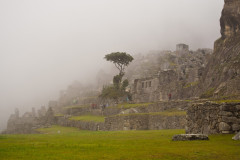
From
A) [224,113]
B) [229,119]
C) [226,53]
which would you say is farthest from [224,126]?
[226,53]

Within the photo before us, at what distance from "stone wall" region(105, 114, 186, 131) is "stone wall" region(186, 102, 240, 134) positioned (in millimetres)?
8722

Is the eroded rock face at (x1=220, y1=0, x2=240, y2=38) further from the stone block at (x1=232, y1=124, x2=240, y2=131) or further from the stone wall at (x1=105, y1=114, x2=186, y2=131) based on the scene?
the stone block at (x1=232, y1=124, x2=240, y2=131)

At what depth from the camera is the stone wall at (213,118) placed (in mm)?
12594

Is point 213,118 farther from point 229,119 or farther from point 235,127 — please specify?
point 235,127

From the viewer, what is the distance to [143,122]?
29969 millimetres

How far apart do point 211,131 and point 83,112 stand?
4620 cm

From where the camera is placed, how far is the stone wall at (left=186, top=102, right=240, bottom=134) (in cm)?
1259

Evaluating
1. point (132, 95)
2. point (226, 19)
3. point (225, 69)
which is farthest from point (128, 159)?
point (132, 95)

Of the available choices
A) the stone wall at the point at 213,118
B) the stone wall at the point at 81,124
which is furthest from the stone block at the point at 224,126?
the stone wall at the point at 81,124

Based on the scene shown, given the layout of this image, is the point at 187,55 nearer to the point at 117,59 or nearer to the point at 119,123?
the point at 117,59

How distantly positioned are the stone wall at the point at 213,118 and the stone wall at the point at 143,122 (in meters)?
8.72

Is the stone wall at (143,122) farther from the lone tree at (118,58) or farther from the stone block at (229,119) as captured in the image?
the lone tree at (118,58)

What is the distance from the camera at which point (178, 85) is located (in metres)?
51.4

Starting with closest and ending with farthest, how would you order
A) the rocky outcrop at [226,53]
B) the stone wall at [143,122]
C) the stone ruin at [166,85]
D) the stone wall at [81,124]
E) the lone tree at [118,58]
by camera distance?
the stone wall at [143,122]
the stone wall at [81,124]
the rocky outcrop at [226,53]
the stone ruin at [166,85]
the lone tree at [118,58]
